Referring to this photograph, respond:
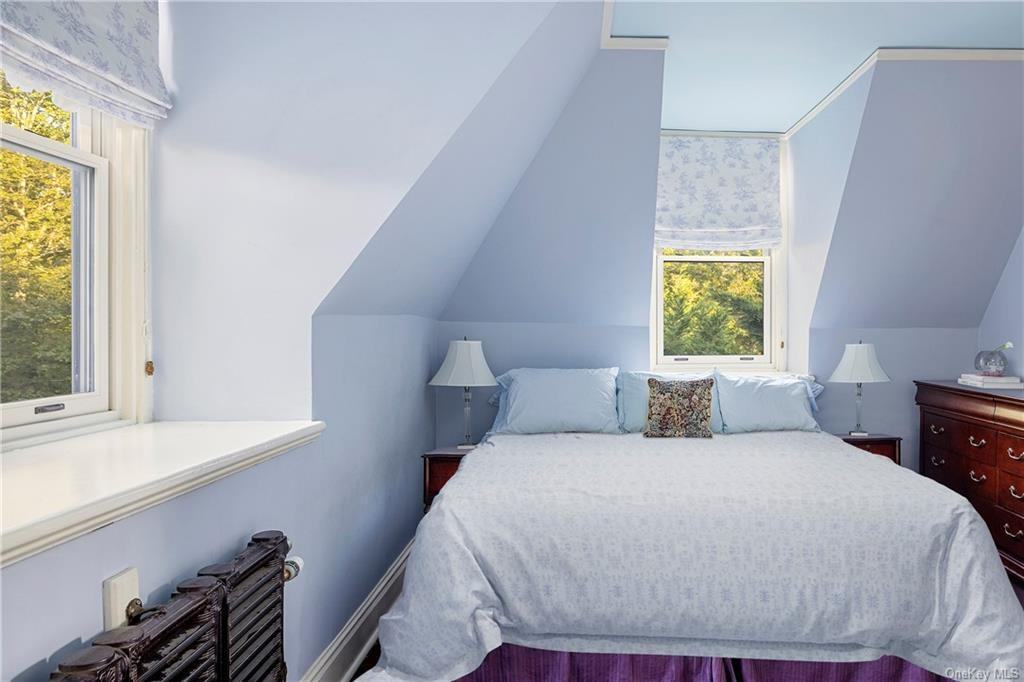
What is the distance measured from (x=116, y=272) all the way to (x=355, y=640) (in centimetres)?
147

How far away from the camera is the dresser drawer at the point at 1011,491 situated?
292 cm

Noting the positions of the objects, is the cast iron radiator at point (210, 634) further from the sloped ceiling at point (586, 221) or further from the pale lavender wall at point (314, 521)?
the sloped ceiling at point (586, 221)

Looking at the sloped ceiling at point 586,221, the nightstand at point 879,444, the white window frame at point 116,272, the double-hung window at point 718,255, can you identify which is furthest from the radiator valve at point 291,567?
the nightstand at point 879,444

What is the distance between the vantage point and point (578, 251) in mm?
3572

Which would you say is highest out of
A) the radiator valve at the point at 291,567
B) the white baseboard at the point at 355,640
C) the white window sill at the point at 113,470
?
the white window sill at the point at 113,470

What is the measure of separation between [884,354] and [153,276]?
12.9 ft

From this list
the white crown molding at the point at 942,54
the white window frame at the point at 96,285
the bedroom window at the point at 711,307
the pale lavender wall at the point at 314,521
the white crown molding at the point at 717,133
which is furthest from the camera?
the bedroom window at the point at 711,307

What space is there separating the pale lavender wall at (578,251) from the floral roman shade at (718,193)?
1.36 feet

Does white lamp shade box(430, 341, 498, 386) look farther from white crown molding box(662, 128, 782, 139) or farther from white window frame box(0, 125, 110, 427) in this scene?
white window frame box(0, 125, 110, 427)

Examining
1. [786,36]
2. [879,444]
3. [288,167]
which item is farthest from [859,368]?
[288,167]

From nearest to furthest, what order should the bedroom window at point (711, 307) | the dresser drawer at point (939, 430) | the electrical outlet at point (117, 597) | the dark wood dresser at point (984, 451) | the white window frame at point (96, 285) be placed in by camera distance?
the electrical outlet at point (117, 597), the white window frame at point (96, 285), the dark wood dresser at point (984, 451), the dresser drawer at point (939, 430), the bedroom window at point (711, 307)

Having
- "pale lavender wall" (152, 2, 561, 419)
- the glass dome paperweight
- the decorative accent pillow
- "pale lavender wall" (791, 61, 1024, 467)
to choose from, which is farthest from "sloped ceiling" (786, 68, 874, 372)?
"pale lavender wall" (152, 2, 561, 419)

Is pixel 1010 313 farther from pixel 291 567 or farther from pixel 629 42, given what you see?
pixel 291 567

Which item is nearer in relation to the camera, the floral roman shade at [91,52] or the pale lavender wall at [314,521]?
the pale lavender wall at [314,521]
